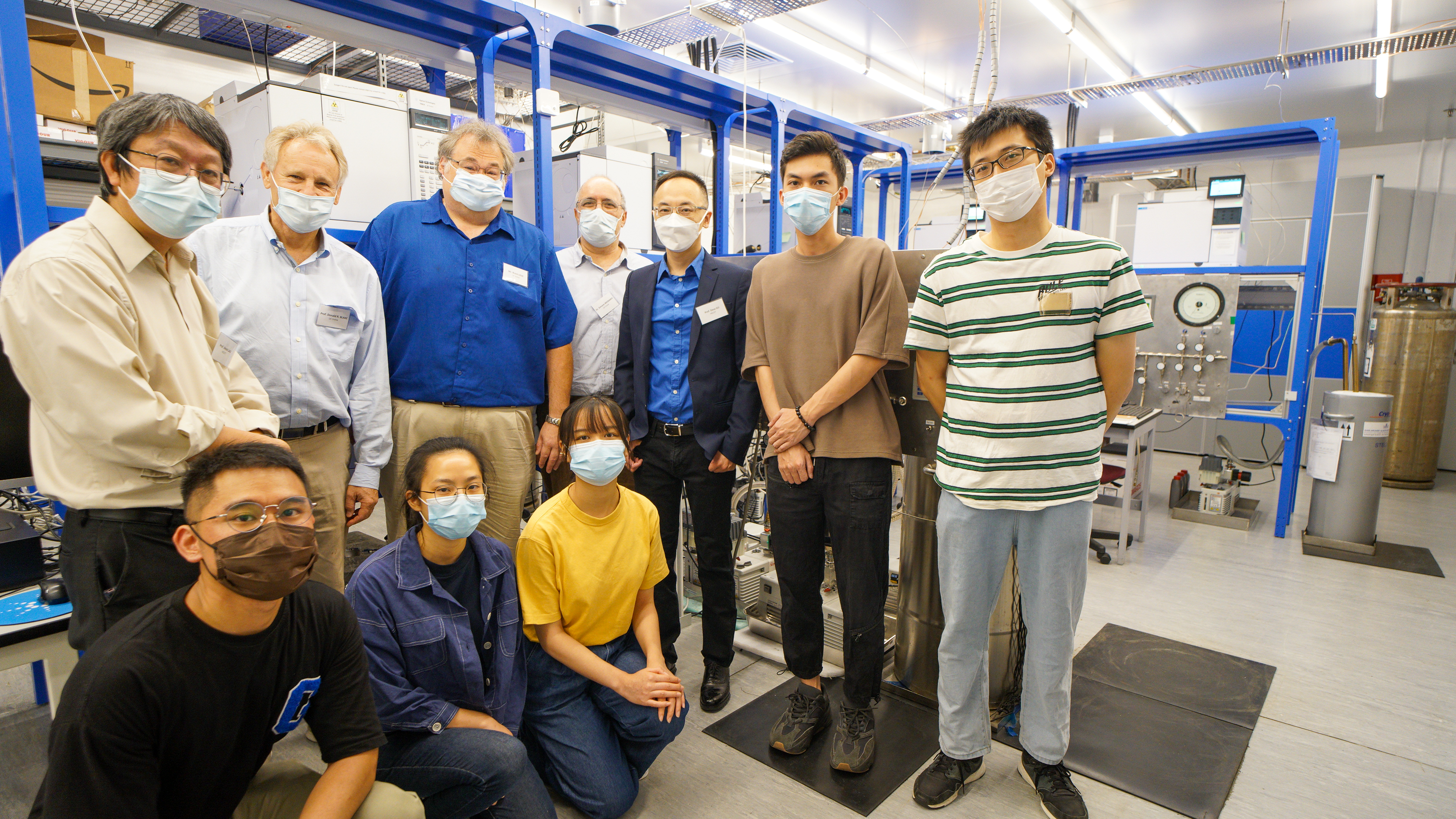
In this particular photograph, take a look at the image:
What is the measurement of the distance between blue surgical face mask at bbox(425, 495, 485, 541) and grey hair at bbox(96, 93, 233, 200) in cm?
85

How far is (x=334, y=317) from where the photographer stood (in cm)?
188

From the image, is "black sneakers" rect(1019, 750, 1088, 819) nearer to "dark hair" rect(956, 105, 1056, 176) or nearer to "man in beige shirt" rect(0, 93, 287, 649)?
"dark hair" rect(956, 105, 1056, 176)

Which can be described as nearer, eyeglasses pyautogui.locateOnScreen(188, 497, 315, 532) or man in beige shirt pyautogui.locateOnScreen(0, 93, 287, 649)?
eyeglasses pyautogui.locateOnScreen(188, 497, 315, 532)

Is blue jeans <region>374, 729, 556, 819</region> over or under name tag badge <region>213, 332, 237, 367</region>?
under

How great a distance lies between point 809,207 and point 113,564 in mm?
1737

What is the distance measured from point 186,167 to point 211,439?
0.53 m

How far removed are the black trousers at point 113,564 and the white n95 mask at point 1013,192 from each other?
1860 millimetres

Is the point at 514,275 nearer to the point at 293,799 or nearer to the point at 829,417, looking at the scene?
the point at 829,417

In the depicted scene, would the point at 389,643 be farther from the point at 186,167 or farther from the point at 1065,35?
the point at 1065,35

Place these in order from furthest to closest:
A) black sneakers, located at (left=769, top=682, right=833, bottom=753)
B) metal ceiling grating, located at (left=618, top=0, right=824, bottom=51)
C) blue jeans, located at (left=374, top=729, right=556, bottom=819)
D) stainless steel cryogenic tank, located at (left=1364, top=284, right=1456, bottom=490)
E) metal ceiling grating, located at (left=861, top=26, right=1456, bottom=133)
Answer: stainless steel cryogenic tank, located at (left=1364, top=284, right=1456, bottom=490) → metal ceiling grating, located at (left=861, top=26, right=1456, bottom=133) → metal ceiling grating, located at (left=618, top=0, right=824, bottom=51) → black sneakers, located at (left=769, top=682, right=833, bottom=753) → blue jeans, located at (left=374, top=729, right=556, bottom=819)

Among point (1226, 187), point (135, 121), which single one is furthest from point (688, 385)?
Answer: point (1226, 187)

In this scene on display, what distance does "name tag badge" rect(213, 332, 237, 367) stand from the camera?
1.62 meters

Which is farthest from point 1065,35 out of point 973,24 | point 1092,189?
point 1092,189

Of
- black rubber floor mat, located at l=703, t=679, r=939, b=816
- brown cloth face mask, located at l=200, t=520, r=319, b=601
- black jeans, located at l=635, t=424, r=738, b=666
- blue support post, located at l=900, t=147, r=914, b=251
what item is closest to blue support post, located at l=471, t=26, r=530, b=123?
black jeans, located at l=635, t=424, r=738, b=666
